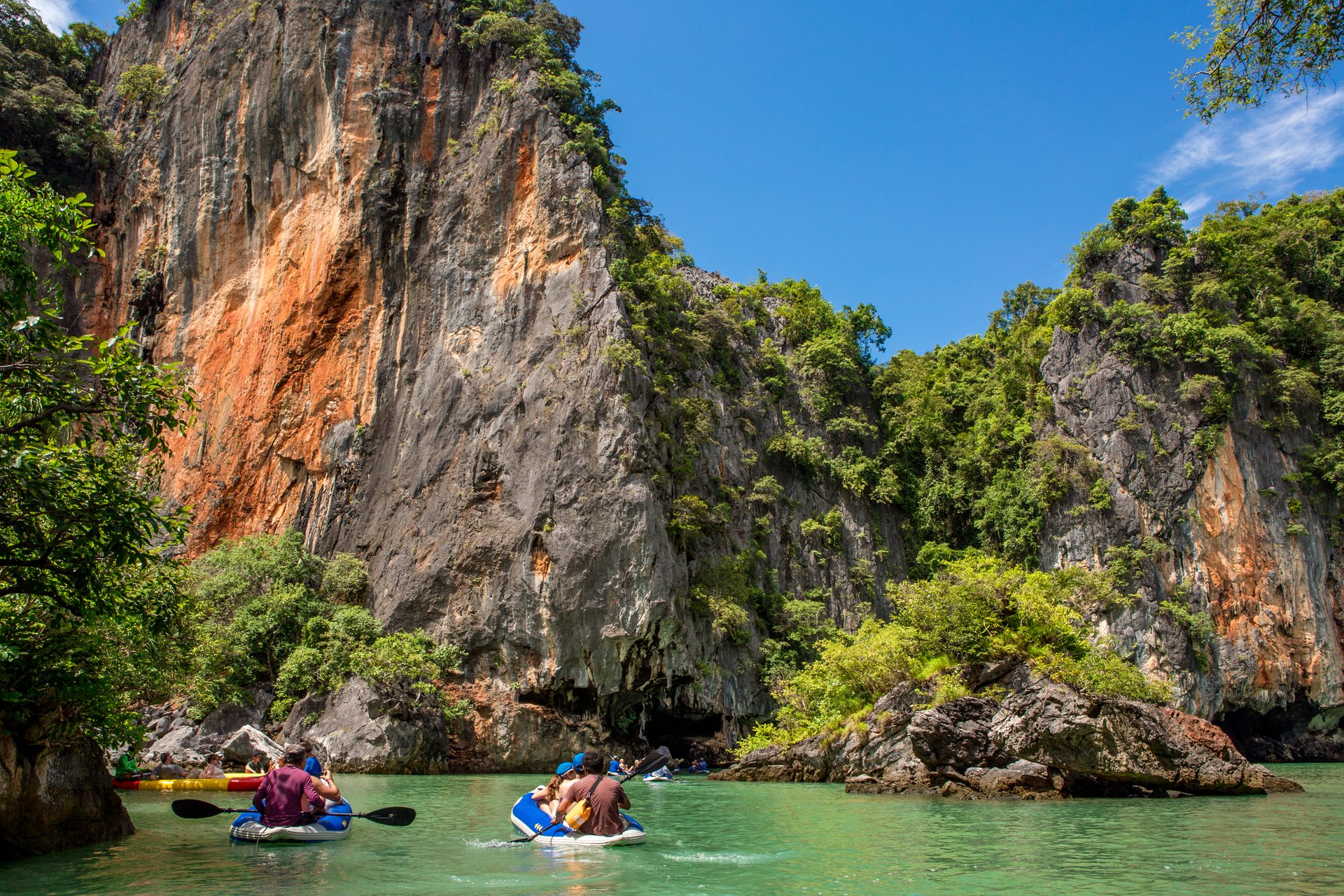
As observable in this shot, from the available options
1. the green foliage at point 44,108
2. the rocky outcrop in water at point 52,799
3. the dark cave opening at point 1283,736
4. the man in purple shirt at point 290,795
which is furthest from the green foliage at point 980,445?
the green foliage at point 44,108

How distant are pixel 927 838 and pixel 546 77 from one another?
30.5m

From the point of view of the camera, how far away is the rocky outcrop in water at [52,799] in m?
8.88

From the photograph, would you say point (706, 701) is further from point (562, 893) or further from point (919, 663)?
point (562, 893)

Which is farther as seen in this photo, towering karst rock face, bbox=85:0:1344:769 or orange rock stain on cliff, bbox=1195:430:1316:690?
orange rock stain on cliff, bbox=1195:430:1316:690

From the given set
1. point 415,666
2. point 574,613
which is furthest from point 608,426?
point 415,666

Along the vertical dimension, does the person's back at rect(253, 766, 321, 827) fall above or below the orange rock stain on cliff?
below

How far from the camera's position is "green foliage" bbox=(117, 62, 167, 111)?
124ft

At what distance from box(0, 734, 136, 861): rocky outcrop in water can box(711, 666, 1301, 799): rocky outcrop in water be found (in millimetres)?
13164

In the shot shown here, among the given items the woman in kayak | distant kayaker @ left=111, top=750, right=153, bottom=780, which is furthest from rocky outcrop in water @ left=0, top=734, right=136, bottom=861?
distant kayaker @ left=111, top=750, right=153, bottom=780

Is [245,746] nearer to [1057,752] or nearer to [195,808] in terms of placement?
[195,808]

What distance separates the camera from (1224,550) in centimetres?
3453

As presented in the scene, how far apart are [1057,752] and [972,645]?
11.2 feet

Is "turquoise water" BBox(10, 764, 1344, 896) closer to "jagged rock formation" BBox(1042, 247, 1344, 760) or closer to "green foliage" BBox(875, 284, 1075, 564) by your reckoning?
"jagged rock formation" BBox(1042, 247, 1344, 760)

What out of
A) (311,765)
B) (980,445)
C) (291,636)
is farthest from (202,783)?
(980,445)
